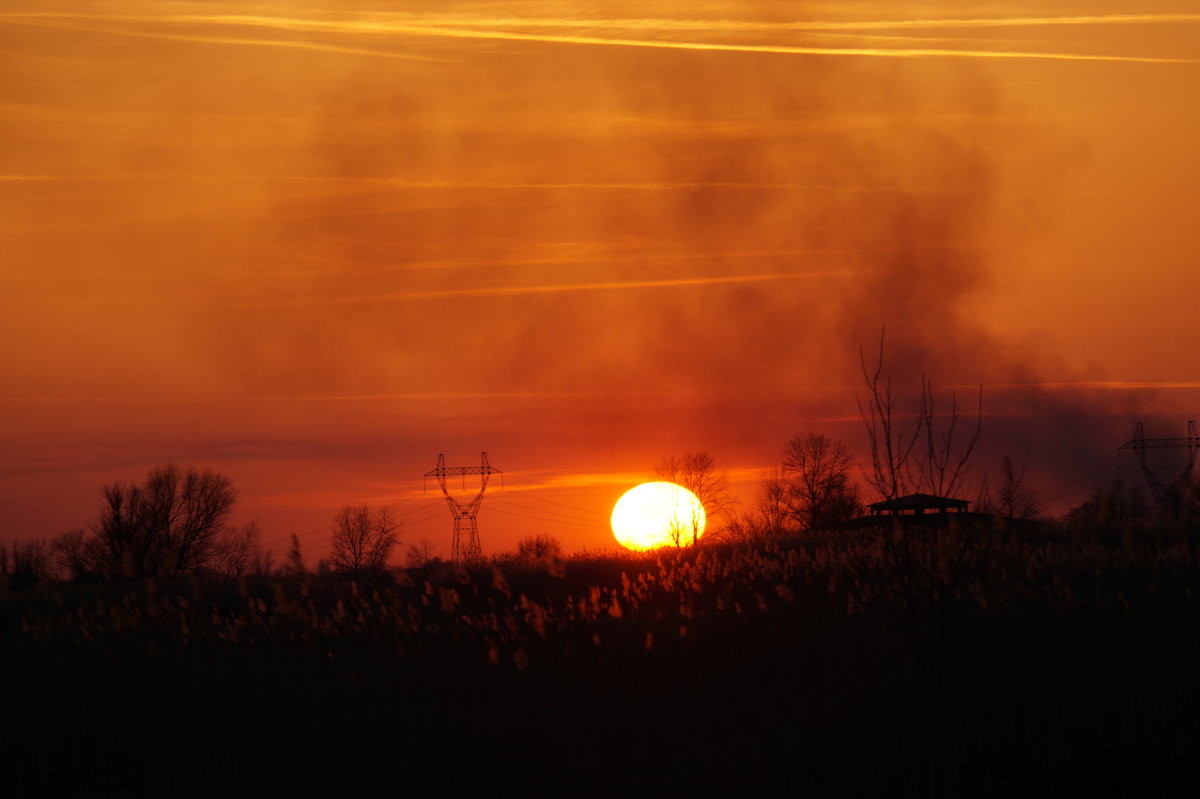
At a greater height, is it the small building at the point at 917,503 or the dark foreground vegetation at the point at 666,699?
the small building at the point at 917,503

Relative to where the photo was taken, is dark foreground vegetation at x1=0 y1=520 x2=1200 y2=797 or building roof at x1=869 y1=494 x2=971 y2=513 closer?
dark foreground vegetation at x1=0 y1=520 x2=1200 y2=797

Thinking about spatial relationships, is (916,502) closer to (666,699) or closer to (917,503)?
(917,503)

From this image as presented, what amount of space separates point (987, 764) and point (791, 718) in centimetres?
144

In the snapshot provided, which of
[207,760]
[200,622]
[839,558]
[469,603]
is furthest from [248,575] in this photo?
[207,760]

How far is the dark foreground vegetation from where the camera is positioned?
6.21 m

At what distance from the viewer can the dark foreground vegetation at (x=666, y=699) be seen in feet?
20.4

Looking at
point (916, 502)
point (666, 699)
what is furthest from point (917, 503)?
point (666, 699)

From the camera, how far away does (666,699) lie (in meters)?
7.75

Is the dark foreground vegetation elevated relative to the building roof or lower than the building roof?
lower

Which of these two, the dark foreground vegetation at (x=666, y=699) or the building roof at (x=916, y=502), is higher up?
the building roof at (x=916, y=502)

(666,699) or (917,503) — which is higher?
(917,503)

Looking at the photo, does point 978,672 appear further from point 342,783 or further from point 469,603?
point 469,603

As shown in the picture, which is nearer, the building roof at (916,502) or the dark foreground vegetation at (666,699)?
the dark foreground vegetation at (666,699)

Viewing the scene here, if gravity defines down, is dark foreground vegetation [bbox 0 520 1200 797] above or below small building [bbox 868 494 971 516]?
below
